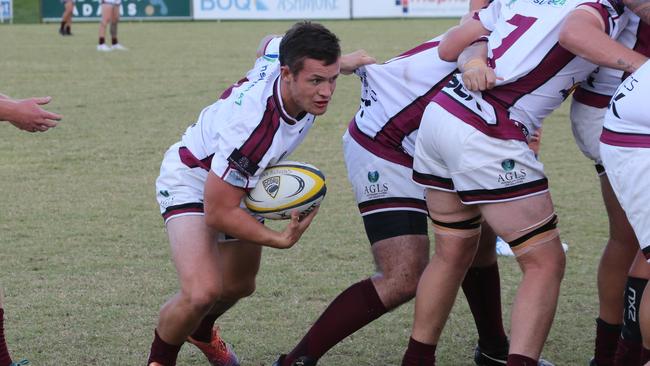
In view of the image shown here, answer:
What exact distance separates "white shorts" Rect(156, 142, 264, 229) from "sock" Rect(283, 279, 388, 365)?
0.56 meters

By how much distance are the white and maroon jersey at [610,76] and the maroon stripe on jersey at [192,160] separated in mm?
1702

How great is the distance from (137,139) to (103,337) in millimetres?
6093

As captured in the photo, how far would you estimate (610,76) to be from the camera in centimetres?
465

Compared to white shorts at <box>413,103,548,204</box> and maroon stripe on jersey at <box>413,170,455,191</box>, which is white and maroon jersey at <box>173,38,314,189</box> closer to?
maroon stripe on jersey at <box>413,170,455,191</box>

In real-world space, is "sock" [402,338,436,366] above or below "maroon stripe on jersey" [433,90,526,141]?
below

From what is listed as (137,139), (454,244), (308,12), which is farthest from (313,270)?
(308,12)

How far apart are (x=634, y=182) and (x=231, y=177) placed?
1661 millimetres

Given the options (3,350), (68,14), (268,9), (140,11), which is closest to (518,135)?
(3,350)

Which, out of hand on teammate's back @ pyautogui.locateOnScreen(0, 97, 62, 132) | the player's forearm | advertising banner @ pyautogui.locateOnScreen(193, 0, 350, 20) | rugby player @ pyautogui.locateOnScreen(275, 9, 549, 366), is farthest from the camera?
advertising banner @ pyautogui.locateOnScreen(193, 0, 350, 20)

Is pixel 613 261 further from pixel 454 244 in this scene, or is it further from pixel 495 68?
pixel 495 68

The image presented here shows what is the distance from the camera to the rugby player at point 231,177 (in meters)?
4.58

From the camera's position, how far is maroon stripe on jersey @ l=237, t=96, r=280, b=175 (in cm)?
457

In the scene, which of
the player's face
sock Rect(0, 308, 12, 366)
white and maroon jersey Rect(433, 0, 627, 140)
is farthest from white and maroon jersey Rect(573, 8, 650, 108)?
sock Rect(0, 308, 12, 366)

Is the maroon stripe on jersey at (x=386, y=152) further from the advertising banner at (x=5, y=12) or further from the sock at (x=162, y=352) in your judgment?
the advertising banner at (x=5, y=12)
